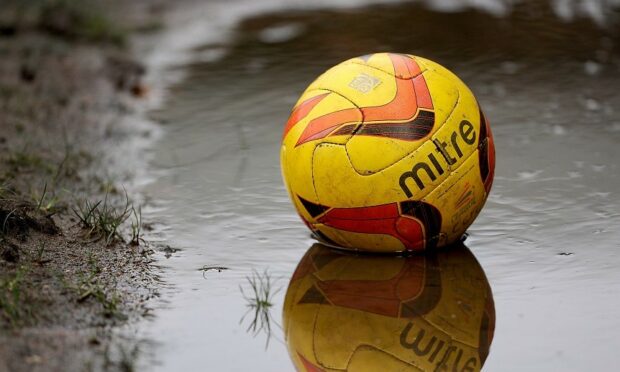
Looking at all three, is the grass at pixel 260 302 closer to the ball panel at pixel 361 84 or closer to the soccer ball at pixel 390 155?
the soccer ball at pixel 390 155

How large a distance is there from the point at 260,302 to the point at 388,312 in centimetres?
57

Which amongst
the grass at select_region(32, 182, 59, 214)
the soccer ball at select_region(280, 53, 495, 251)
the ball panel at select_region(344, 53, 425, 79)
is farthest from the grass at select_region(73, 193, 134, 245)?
the ball panel at select_region(344, 53, 425, 79)

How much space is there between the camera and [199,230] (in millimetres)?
6230

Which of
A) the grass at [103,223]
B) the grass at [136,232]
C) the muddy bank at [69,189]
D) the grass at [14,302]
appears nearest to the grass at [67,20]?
the muddy bank at [69,189]

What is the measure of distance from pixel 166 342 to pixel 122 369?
374 millimetres

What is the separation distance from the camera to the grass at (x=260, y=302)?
4.88 meters

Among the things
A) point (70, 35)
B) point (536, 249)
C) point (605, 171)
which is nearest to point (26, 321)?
point (536, 249)

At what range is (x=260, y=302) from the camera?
16.5 ft

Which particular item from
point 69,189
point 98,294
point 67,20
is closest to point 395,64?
point 98,294

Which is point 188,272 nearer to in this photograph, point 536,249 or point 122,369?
point 122,369

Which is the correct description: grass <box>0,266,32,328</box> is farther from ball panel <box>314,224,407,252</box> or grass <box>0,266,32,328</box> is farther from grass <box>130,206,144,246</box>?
ball panel <box>314,224,407,252</box>

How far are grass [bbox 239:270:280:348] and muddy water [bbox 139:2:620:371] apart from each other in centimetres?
2

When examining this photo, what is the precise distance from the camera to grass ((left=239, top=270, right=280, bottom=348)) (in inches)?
192

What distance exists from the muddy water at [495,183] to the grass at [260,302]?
1.0 inches
